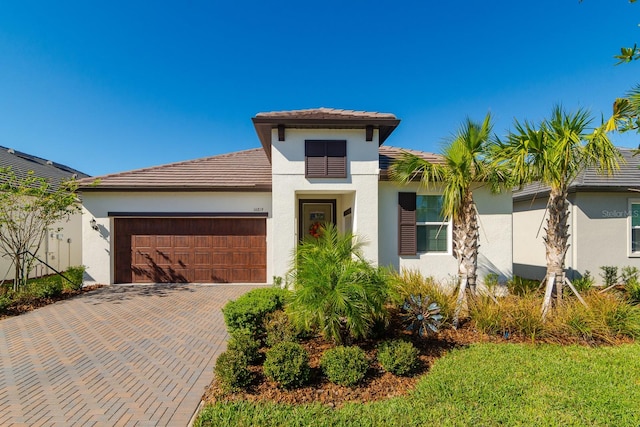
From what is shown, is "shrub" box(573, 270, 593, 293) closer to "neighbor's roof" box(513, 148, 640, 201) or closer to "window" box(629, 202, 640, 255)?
"window" box(629, 202, 640, 255)

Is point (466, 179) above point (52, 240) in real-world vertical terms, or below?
above

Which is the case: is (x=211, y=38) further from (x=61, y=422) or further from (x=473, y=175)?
(x=61, y=422)

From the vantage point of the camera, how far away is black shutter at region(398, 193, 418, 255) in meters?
8.87

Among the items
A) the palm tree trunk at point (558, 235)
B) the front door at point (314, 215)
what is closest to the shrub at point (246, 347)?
the palm tree trunk at point (558, 235)

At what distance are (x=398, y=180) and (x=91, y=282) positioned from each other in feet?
36.3

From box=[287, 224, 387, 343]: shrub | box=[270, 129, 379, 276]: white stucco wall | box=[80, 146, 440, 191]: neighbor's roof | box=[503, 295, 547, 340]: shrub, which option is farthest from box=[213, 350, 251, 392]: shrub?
box=[80, 146, 440, 191]: neighbor's roof

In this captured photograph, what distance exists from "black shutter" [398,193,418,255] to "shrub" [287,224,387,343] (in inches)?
172

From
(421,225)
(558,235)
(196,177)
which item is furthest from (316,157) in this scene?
(558,235)

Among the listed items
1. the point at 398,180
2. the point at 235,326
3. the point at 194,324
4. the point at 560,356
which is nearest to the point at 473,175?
the point at 398,180

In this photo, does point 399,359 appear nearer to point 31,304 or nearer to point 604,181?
point 31,304

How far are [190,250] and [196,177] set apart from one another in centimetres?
270

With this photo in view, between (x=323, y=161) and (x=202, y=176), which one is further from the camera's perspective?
(x=202, y=176)

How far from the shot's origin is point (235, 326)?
194 inches

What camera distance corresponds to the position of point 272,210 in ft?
29.9
